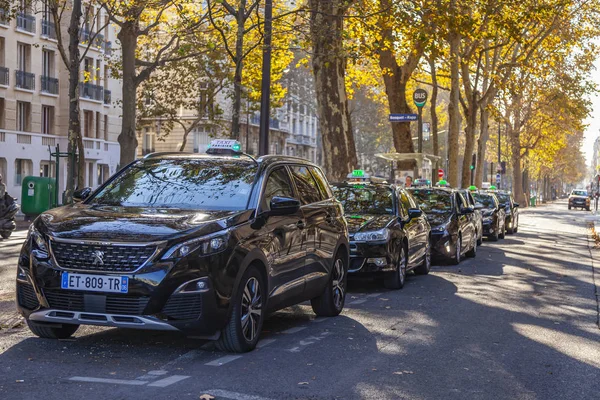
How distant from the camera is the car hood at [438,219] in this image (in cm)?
1972

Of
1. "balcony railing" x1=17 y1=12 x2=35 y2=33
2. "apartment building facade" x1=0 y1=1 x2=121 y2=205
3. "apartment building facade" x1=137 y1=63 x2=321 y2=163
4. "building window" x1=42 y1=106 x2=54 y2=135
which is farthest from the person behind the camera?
"apartment building facade" x1=137 y1=63 x2=321 y2=163

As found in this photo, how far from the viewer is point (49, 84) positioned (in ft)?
179

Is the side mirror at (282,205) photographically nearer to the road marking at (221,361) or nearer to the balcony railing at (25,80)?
the road marking at (221,361)

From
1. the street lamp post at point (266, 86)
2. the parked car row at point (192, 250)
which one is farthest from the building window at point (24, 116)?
the parked car row at point (192, 250)

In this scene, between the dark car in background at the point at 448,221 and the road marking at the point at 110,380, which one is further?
the dark car in background at the point at 448,221

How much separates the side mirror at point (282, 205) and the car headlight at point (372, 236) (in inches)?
200

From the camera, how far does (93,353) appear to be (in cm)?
817

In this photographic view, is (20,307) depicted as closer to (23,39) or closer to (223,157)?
(223,157)

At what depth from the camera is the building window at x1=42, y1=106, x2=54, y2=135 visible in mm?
54719

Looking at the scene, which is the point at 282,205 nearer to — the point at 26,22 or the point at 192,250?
the point at 192,250

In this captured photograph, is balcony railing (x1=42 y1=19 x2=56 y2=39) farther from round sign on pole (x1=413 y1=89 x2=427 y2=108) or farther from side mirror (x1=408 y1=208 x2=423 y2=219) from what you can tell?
side mirror (x1=408 y1=208 x2=423 y2=219)

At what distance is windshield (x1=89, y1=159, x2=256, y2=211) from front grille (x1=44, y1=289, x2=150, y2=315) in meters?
1.27

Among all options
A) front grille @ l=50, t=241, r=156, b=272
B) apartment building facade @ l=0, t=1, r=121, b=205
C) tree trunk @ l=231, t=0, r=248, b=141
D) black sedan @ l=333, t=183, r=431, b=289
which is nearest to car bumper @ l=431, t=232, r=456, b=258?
black sedan @ l=333, t=183, r=431, b=289

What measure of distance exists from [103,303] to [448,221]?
1285 centimetres
